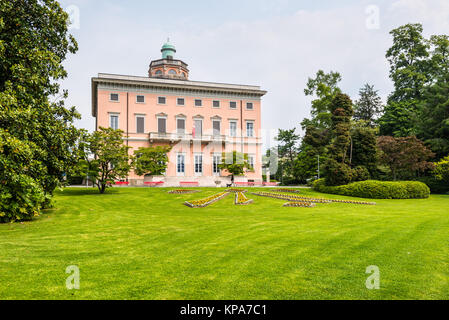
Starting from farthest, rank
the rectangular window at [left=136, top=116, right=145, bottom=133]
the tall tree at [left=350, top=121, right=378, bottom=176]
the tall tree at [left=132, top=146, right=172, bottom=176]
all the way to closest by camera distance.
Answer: the rectangular window at [left=136, top=116, right=145, bottom=133]
the tall tree at [left=132, top=146, right=172, bottom=176]
the tall tree at [left=350, top=121, right=378, bottom=176]

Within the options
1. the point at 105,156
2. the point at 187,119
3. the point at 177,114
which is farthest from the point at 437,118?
the point at 105,156

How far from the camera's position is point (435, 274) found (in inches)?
175

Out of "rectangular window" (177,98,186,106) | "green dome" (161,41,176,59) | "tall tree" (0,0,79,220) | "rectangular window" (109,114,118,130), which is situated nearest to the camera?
"tall tree" (0,0,79,220)

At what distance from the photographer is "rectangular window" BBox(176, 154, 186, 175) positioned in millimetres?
36844

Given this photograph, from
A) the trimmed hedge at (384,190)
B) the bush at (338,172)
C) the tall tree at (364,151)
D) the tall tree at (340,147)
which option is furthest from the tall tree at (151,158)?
the tall tree at (364,151)

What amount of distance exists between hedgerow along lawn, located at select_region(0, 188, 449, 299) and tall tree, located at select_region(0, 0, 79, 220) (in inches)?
87.5

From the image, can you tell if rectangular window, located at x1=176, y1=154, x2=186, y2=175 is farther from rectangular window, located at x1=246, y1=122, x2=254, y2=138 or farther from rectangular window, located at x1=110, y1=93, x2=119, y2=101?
rectangular window, located at x1=110, y1=93, x2=119, y2=101

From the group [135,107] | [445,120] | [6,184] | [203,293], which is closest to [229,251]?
[203,293]

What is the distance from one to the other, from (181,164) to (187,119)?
6143 mm

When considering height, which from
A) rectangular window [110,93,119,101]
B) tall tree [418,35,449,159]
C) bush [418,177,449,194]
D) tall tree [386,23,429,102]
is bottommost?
bush [418,177,449,194]

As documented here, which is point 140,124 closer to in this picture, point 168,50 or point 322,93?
point 168,50

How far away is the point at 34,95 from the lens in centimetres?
1037

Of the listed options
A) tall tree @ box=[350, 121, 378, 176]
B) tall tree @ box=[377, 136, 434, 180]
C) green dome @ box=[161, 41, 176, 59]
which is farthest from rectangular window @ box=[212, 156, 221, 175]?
green dome @ box=[161, 41, 176, 59]
